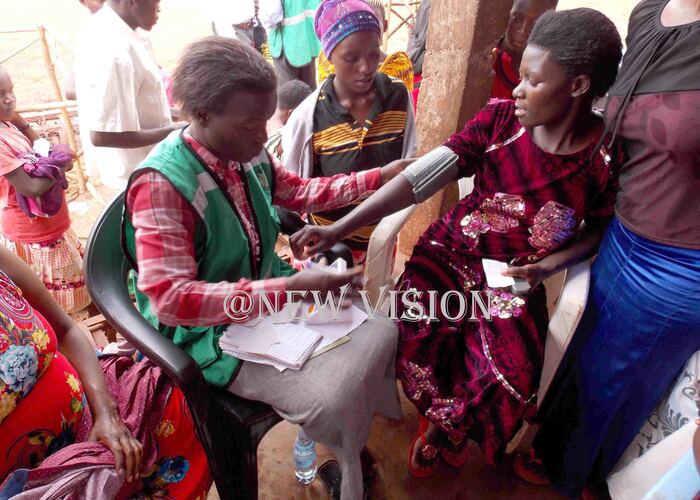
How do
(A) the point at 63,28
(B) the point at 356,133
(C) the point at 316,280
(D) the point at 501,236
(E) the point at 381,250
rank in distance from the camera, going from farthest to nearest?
1. (A) the point at 63,28
2. (B) the point at 356,133
3. (E) the point at 381,250
4. (D) the point at 501,236
5. (C) the point at 316,280

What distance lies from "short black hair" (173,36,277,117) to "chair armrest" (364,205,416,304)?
85cm

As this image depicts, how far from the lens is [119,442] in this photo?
4.19 ft

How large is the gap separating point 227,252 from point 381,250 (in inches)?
29.3

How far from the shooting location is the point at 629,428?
182cm

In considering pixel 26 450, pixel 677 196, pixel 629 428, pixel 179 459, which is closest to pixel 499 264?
pixel 677 196

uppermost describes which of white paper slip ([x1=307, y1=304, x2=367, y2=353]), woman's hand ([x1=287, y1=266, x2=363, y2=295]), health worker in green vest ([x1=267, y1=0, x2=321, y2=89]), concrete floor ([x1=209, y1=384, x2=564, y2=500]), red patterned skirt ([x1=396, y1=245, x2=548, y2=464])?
health worker in green vest ([x1=267, y1=0, x2=321, y2=89])

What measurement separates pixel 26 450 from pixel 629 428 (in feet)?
6.51

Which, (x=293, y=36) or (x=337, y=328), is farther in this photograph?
(x=293, y=36)

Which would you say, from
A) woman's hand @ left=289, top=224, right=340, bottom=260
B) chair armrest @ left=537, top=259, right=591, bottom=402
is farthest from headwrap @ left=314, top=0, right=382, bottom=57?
chair armrest @ left=537, top=259, right=591, bottom=402

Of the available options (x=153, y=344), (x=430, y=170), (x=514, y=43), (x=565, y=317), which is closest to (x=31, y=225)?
(x=153, y=344)

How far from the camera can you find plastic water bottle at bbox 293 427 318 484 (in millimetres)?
1932

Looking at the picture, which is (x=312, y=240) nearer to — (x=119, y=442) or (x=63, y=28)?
(x=119, y=442)

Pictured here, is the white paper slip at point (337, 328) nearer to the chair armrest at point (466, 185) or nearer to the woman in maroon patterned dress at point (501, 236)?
the woman in maroon patterned dress at point (501, 236)

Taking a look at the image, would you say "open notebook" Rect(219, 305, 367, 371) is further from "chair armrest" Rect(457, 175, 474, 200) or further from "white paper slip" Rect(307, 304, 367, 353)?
"chair armrest" Rect(457, 175, 474, 200)
